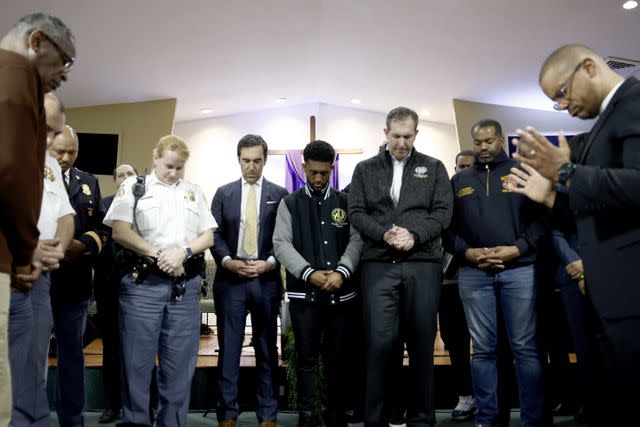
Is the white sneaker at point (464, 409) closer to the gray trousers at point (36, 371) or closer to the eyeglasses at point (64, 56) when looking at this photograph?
the gray trousers at point (36, 371)

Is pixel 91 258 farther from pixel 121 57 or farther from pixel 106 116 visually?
pixel 106 116

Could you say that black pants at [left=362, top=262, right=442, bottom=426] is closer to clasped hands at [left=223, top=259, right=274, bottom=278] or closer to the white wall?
clasped hands at [left=223, top=259, right=274, bottom=278]

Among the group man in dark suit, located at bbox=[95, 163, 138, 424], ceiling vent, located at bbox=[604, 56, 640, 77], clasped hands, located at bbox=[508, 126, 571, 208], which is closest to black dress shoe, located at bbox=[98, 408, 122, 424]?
man in dark suit, located at bbox=[95, 163, 138, 424]

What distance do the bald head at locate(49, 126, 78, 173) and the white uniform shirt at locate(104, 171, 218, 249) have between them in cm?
39

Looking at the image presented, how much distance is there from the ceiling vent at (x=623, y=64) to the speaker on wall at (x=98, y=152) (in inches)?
256

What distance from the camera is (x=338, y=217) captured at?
3.05 m

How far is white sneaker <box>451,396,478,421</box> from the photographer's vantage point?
325 cm

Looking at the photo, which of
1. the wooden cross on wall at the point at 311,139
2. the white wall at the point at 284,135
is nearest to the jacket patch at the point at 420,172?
the wooden cross on wall at the point at 311,139

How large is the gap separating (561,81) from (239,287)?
202cm

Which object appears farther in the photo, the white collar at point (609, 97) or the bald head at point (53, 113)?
the bald head at point (53, 113)

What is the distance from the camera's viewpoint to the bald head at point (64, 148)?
271 centimetres

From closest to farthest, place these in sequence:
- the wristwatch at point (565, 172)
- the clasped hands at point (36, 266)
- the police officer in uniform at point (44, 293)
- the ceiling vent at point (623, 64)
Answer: the clasped hands at point (36, 266) → the wristwatch at point (565, 172) → the police officer in uniform at point (44, 293) → the ceiling vent at point (623, 64)

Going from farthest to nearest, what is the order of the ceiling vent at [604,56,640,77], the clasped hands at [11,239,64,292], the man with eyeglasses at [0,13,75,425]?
the ceiling vent at [604,56,640,77], the clasped hands at [11,239,64,292], the man with eyeglasses at [0,13,75,425]

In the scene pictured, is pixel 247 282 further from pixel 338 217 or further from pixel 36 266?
pixel 36 266
